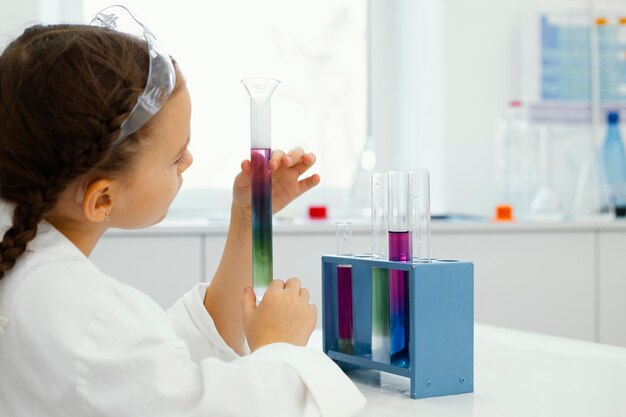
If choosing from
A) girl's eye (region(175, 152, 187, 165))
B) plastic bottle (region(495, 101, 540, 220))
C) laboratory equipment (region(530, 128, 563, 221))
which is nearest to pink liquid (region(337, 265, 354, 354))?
girl's eye (region(175, 152, 187, 165))

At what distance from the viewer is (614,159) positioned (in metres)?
2.64

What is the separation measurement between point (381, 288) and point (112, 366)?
340 millimetres

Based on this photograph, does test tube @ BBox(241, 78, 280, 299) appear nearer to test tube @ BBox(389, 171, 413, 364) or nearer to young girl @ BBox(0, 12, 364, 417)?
young girl @ BBox(0, 12, 364, 417)

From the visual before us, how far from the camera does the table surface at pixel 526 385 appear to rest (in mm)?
876

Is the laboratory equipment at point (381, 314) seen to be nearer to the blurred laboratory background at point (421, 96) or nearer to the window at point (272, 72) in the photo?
the blurred laboratory background at point (421, 96)

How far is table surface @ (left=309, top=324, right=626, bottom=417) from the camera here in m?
0.88

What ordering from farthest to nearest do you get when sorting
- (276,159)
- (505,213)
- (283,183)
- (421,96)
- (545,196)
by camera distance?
(421,96), (545,196), (505,213), (283,183), (276,159)

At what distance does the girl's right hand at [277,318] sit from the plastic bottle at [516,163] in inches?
69.3

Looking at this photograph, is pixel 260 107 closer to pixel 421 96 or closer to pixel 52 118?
pixel 52 118

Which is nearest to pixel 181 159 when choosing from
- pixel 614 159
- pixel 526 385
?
pixel 526 385

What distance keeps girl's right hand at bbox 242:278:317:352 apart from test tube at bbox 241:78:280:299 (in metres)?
0.04

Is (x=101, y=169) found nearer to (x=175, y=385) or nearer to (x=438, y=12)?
(x=175, y=385)

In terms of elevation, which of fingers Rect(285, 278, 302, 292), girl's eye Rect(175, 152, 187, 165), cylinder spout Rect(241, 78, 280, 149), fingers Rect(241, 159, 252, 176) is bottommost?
fingers Rect(285, 278, 302, 292)

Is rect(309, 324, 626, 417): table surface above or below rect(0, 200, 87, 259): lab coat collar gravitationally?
below
